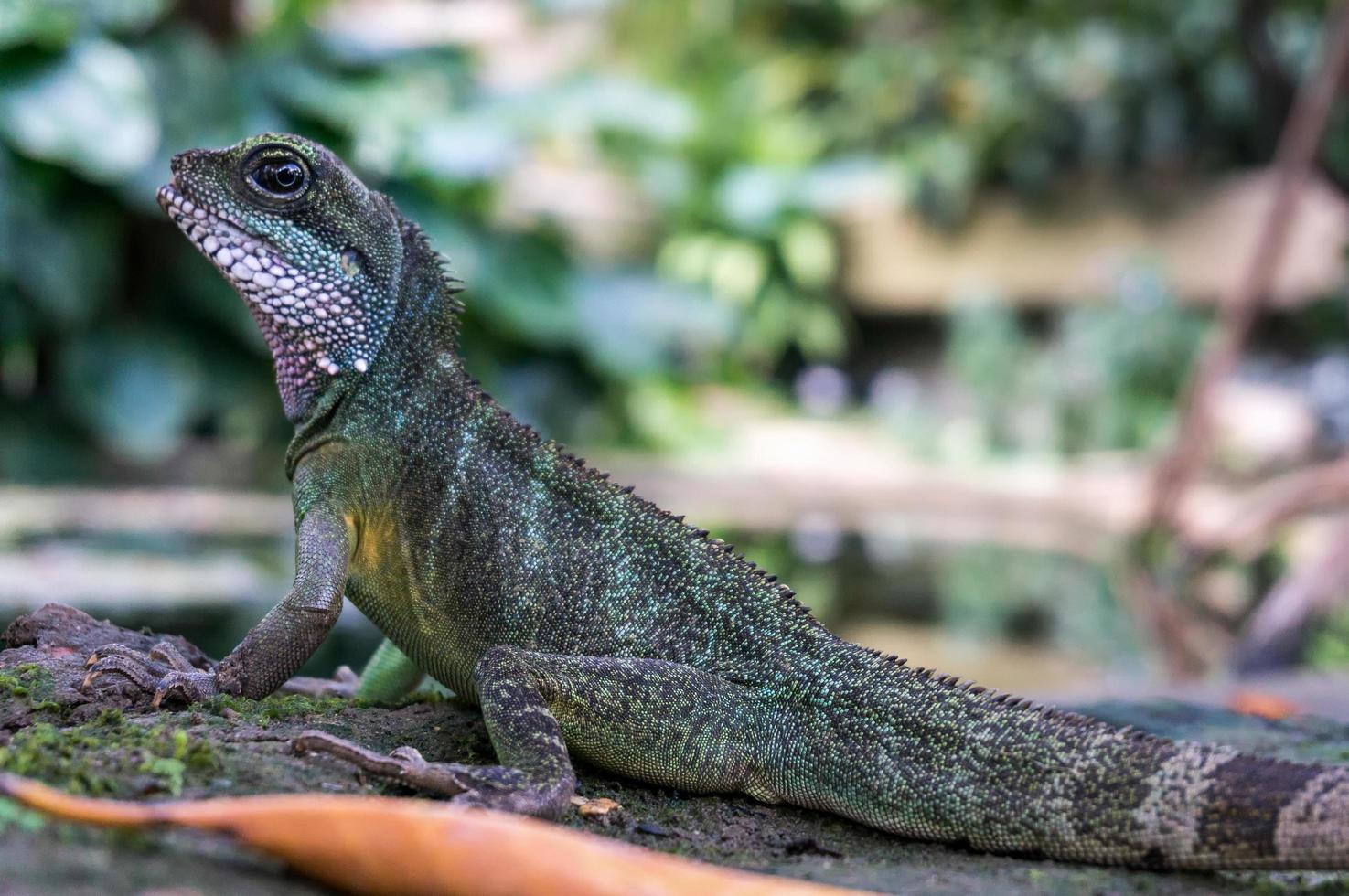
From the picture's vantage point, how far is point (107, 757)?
10.7ft

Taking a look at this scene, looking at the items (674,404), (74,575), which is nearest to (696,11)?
(674,404)

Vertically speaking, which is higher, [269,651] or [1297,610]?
[1297,610]

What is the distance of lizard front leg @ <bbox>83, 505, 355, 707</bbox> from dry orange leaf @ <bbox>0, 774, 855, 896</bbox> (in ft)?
3.85

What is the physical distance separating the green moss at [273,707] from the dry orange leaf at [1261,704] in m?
4.24

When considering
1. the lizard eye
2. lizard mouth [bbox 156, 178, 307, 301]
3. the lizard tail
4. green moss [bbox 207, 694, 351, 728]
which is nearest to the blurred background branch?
green moss [bbox 207, 694, 351, 728]

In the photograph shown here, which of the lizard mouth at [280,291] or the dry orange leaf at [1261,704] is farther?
the dry orange leaf at [1261,704]

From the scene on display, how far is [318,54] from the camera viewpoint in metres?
18.8

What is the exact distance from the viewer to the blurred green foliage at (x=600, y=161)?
51.3 ft

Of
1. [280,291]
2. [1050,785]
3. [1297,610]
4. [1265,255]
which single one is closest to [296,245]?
[280,291]

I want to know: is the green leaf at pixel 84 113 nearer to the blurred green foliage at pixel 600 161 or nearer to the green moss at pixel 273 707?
the blurred green foliage at pixel 600 161

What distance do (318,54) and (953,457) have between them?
42.5ft

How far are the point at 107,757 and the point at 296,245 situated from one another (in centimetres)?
185

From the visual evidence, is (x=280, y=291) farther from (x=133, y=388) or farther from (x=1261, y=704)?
(x=133, y=388)

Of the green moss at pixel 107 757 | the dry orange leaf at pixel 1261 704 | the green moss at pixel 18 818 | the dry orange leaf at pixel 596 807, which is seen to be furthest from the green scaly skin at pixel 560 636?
the dry orange leaf at pixel 1261 704
